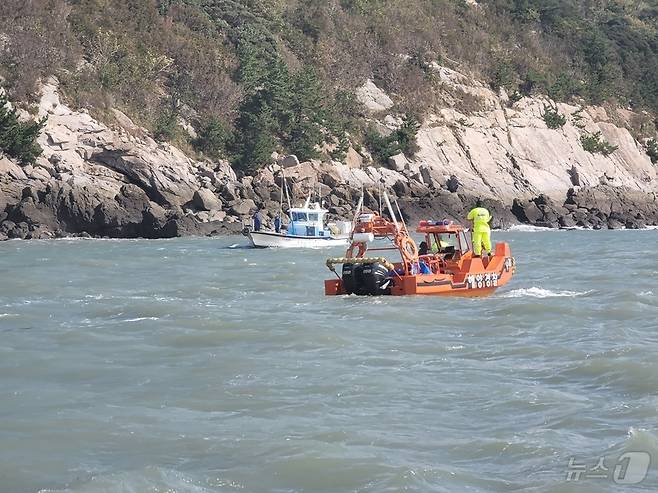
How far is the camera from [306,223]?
46.2 m

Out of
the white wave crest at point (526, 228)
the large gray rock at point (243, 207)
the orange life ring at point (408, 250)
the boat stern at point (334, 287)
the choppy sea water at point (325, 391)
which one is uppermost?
the large gray rock at point (243, 207)

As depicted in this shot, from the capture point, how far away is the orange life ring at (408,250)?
23544 millimetres

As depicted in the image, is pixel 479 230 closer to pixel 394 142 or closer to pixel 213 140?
pixel 213 140

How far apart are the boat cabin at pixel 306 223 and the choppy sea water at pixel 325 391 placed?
2124 cm

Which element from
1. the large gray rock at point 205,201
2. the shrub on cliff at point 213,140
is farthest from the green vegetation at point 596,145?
the large gray rock at point 205,201

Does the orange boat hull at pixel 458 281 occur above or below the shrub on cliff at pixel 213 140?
below

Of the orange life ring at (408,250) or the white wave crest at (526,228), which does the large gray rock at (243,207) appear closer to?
the white wave crest at (526,228)

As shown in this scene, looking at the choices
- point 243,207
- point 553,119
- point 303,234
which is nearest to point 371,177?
point 243,207

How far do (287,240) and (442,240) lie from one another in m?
19.7

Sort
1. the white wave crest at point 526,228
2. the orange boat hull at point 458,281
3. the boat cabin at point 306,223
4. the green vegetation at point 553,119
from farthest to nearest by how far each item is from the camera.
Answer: the green vegetation at point 553,119
the white wave crest at point 526,228
the boat cabin at point 306,223
the orange boat hull at point 458,281

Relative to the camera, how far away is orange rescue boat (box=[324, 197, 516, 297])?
23281 millimetres

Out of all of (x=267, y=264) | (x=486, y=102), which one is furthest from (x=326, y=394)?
(x=486, y=102)

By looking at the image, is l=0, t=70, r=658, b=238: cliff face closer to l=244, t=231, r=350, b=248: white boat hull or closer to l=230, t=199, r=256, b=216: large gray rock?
l=230, t=199, r=256, b=216: large gray rock

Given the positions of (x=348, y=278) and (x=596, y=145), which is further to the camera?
(x=596, y=145)
